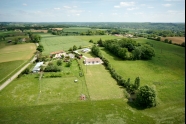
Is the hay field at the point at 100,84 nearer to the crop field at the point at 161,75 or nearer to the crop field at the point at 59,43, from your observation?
the crop field at the point at 161,75

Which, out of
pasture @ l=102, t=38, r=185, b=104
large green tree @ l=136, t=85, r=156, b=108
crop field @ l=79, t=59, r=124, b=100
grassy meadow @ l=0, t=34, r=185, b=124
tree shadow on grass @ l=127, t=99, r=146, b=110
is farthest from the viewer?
crop field @ l=79, t=59, r=124, b=100

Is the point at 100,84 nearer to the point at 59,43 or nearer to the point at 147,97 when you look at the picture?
the point at 147,97

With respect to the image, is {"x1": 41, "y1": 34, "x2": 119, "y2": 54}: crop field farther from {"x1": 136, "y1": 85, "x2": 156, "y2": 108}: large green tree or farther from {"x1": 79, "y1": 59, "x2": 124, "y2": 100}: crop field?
{"x1": 136, "y1": 85, "x2": 156, "y2": 108}: large green tree

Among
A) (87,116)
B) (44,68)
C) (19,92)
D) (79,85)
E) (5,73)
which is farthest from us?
(44,68)

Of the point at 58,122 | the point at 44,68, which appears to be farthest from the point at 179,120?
the point at 44,68

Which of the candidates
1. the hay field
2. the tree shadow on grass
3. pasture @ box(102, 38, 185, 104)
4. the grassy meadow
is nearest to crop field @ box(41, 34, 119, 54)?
the hay field

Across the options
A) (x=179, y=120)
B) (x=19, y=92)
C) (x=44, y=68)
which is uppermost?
(x=44, y=68)

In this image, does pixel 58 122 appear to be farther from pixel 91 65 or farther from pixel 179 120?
pixel 91 65

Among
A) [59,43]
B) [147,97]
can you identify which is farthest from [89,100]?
[59,43]

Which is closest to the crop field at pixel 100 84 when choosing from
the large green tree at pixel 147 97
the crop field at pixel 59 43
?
the large green tree at pixel 147 97
